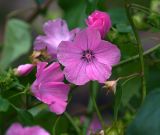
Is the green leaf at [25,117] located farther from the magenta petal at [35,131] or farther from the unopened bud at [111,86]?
the unopened bud at [111,86]

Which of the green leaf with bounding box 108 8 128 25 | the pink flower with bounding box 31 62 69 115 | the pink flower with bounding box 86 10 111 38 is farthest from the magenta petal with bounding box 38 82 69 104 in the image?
the green leaf with bounding box 108 8 128 25

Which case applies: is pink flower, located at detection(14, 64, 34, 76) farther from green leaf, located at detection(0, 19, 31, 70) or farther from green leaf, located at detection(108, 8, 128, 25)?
green leaf, located at detection(0, 19, 31, 70)

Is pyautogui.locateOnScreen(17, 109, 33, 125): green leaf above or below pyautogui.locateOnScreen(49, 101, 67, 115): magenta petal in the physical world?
below

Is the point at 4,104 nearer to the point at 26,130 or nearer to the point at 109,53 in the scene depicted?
the point at 26,130

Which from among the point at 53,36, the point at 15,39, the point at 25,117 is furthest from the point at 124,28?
the point at 15,39

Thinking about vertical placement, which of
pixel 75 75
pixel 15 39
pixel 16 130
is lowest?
pixel 15 39

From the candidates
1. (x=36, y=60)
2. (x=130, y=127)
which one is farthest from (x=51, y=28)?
(x=130, y=127)
